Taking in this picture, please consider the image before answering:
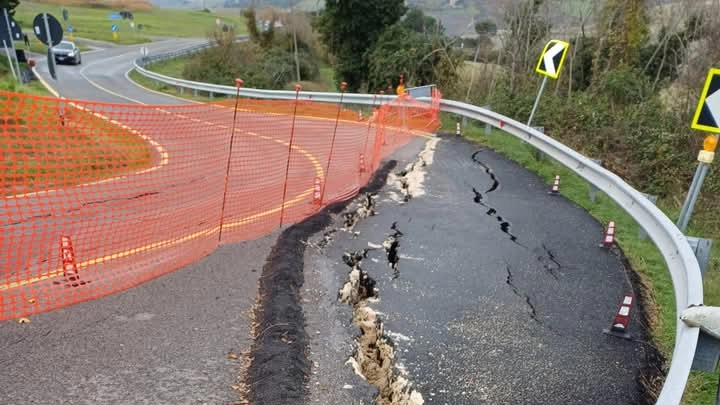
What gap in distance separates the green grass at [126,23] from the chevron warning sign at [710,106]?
40299 mm

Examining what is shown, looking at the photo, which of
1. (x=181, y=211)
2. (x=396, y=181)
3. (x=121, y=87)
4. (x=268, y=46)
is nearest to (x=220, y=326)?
(x=181, y=211)

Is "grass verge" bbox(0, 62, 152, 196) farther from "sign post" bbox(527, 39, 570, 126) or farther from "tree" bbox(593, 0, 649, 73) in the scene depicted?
"tree" bbox(593, 0, 649, 73)

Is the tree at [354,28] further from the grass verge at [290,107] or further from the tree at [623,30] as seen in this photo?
the tree at [623,30]

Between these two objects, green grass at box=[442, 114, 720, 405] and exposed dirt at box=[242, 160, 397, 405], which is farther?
green grass at box=[442, 114, 720, 405]

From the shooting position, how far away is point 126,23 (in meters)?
71.5

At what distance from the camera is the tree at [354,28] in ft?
80.7

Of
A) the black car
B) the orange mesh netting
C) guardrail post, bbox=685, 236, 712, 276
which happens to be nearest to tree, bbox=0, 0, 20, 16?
the black car

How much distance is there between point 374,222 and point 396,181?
217 cm

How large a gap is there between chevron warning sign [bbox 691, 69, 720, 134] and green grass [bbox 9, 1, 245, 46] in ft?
132

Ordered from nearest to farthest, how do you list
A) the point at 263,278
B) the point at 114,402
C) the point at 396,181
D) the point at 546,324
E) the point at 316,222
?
the point at 114,402
the point at 546,324
the point at 263,278
the point at 316,222
the point at 396,181

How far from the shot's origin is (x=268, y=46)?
126 feet

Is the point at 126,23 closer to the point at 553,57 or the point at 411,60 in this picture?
the point at 411,60

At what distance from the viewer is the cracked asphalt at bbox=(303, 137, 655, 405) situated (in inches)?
143

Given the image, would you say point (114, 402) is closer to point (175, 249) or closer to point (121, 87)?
point (175, 249)
